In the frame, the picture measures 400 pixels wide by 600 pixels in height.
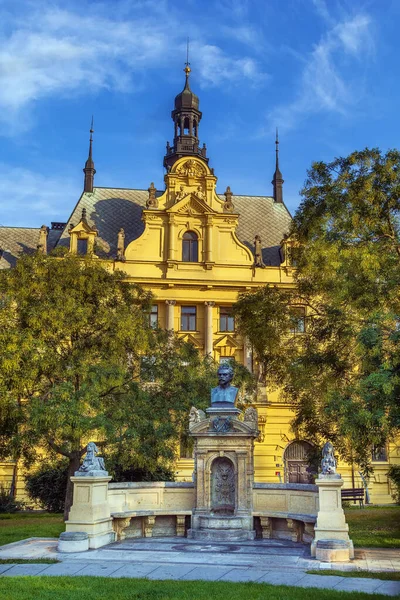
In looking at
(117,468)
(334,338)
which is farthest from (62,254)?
(334,338)

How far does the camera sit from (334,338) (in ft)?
73.5

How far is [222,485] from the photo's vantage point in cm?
1636

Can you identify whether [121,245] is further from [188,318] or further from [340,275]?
[340,275]

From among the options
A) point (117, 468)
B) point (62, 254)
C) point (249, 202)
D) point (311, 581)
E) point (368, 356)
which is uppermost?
point (249, 202)

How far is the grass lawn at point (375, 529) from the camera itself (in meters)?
14.7

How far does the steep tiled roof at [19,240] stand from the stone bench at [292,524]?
Result: 94.6 feet

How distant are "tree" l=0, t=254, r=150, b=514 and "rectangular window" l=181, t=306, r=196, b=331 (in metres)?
14.5

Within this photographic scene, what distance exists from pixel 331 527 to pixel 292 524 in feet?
8.74

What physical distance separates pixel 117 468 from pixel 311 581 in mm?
15583

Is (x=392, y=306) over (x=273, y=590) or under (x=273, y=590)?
over

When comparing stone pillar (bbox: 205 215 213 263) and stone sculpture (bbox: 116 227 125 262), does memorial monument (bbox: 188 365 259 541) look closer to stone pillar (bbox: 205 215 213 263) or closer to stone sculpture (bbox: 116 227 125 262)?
stone pillar (bbox: 205 215 213 263)

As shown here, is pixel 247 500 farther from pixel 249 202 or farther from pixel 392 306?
pixel 249 202

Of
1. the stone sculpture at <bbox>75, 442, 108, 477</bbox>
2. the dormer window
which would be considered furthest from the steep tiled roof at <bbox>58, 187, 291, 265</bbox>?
the stone sculpture at <bbox>75, 442, 108, 477</bbox>

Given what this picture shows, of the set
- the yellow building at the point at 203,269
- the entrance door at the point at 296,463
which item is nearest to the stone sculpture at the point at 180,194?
the yellow building at the point at 203,269
